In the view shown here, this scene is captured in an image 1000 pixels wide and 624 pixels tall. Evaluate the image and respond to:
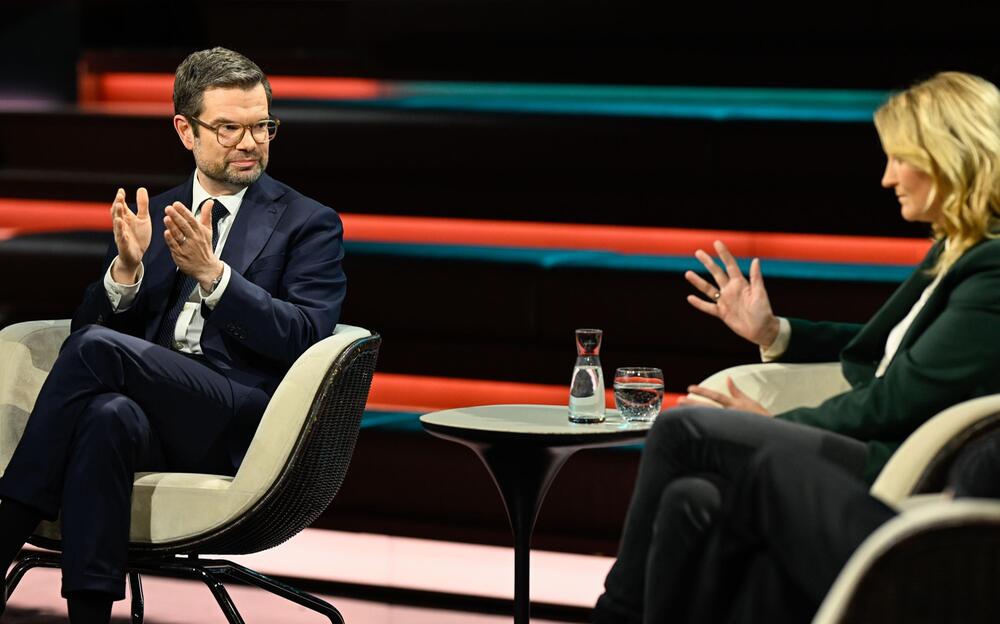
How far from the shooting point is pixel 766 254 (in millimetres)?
4980

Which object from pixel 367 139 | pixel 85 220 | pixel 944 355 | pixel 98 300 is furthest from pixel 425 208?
pixel 944 355

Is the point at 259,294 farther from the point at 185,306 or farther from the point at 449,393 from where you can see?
the point at 449,393

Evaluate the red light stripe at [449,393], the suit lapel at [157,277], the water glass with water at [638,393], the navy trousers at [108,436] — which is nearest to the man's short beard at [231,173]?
the suit lapel at [157,277]

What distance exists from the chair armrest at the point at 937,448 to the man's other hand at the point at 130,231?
64.9 inches

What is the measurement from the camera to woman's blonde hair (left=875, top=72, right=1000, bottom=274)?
2559mm

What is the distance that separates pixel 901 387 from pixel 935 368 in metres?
0.07

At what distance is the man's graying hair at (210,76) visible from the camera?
3.30 metres

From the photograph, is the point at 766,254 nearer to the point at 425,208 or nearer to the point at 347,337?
the point at 425,208

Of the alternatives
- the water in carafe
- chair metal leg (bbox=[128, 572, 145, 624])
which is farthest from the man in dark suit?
the water in carafe

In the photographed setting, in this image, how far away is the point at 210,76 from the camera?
10.8ft

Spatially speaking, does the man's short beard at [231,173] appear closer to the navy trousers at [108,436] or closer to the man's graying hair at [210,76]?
the man's graying hair at [210,76]

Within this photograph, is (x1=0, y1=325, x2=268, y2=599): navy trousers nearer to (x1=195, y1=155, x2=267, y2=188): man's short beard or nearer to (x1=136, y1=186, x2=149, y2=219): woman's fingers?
(x1=136, y1=186, x2=149, y2=219): woman's fingers

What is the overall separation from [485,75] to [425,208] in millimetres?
596

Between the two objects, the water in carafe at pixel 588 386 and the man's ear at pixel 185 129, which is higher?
the man's ear at pixel 185 129
